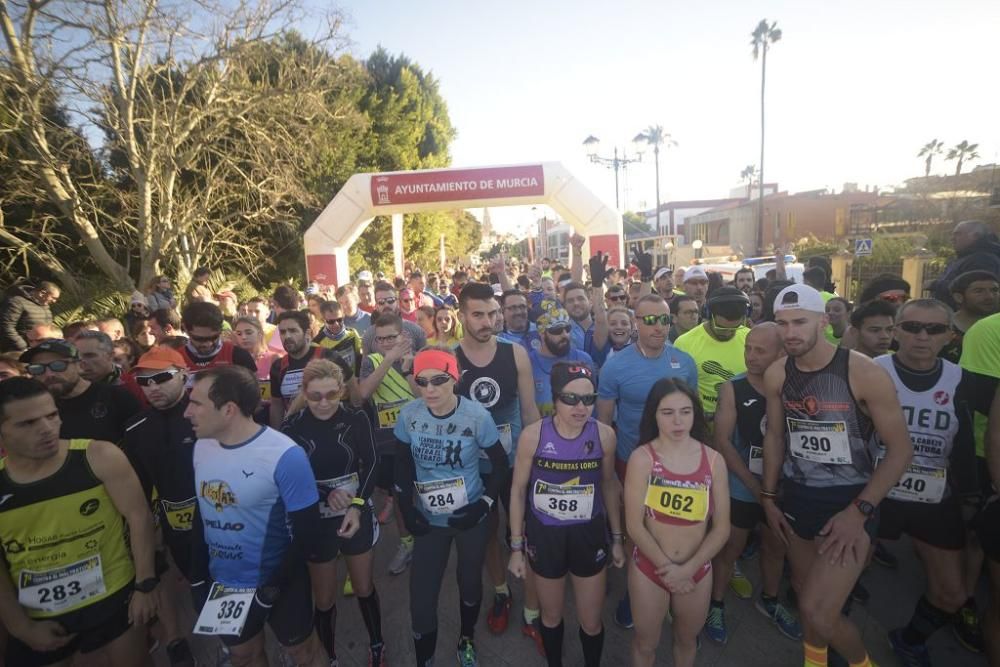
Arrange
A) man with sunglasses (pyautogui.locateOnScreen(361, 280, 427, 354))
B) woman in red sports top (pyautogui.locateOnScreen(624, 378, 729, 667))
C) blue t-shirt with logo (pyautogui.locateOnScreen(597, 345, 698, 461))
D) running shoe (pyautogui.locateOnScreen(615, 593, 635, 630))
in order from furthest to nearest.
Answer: man with sunglasses (pyautogui.locateOnScreen(361, 280, 427, 354)) → blue t-shirt with logo (pyautogui.locateOnScreen(597, 345, 698, 461)) → running shoe (pyautogui.locateOnScreen(615, 593, 635, 630)) → woman in red sports top (pyautogui.locateOnScreen(624, 378, 729, 667))

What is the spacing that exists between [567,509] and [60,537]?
8.25 feet

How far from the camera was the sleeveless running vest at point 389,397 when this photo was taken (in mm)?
3857

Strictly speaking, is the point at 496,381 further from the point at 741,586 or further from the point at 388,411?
the point at 741,586

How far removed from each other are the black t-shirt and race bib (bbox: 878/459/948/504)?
4.66 meters

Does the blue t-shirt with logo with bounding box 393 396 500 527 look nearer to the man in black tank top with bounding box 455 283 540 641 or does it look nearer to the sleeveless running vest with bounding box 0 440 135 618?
the man in black tank top with bounding box 455 283 540 641

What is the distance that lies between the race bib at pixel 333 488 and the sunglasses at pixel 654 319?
2258 mm

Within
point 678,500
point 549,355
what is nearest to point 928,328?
point 678,500

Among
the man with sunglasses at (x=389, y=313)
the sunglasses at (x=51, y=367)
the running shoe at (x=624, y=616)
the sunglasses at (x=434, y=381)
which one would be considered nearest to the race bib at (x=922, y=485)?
the running shoe at (x=624, y=616)

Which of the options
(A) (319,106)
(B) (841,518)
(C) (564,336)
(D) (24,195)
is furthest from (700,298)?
(D) (24,195)

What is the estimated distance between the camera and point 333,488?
9.21 ft

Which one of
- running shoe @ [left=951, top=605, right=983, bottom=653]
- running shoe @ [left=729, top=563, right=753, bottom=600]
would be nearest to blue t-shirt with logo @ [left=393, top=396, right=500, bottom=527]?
running shoe @ [left=729, top=563, right=753, bottom=600]

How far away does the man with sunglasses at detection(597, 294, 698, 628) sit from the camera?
3285 mm

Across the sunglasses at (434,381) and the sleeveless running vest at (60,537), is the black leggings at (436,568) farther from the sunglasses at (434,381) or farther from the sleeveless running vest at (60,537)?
the sleeveless running vest at (60,537)

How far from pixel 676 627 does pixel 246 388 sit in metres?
2.61
